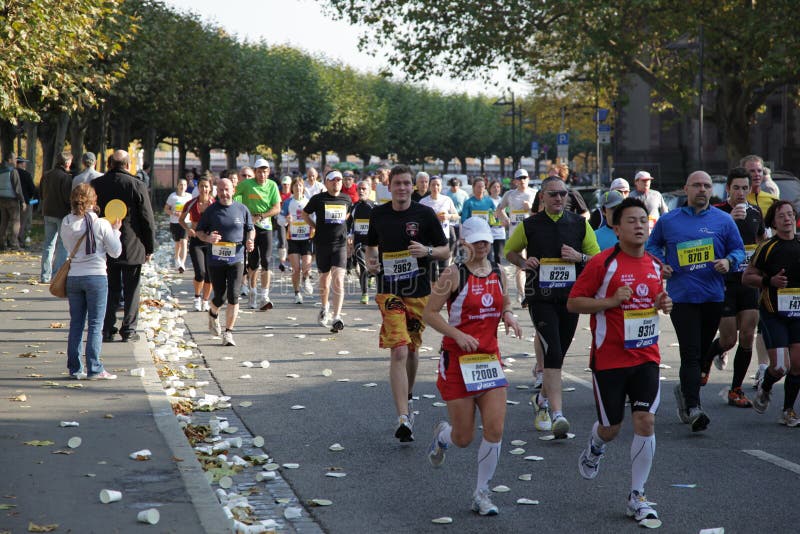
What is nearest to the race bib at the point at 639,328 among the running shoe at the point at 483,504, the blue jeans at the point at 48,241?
the running shoe at the point at 483,504

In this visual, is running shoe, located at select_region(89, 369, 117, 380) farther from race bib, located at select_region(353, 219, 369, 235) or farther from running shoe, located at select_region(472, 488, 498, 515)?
race bib, located at select_region(353, 219, 369, 235)

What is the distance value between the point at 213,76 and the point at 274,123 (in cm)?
2710

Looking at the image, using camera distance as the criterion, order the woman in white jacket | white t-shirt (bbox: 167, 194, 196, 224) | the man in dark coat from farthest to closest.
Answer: white t-shirt (bbox: 167, 194, 196, 224)
the man in dark coat
the woman in white jacket

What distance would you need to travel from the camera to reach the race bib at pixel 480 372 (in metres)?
6.25

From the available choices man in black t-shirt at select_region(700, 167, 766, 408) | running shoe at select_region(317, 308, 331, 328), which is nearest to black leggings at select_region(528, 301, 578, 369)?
man in black t-shirt at select_region(700, 167, 766, 408)

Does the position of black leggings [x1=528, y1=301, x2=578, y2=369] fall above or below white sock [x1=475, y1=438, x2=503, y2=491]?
above

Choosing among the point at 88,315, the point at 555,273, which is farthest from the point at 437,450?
the point at 88,315

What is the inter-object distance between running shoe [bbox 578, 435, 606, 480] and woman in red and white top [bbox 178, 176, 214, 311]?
9.49m

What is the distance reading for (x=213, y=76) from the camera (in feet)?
161

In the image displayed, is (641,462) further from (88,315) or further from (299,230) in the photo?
(299,230)

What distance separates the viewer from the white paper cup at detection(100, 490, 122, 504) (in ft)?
20.0

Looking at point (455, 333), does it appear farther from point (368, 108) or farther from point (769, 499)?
point (368, 108)

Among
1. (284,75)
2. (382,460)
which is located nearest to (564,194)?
(382,460)

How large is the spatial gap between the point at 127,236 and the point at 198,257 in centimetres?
367
